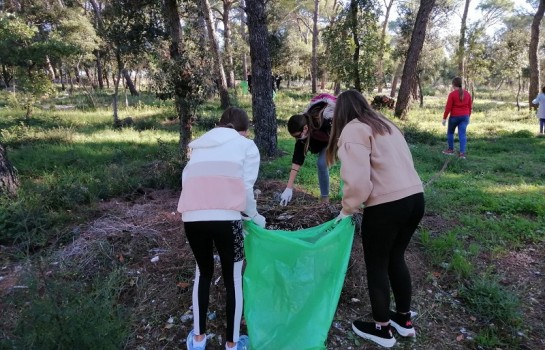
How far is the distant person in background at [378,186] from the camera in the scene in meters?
2.04

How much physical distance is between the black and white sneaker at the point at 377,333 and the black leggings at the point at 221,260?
875 mm

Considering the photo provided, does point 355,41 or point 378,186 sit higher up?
point 355,41

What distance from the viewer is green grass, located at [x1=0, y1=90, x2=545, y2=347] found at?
134 inches

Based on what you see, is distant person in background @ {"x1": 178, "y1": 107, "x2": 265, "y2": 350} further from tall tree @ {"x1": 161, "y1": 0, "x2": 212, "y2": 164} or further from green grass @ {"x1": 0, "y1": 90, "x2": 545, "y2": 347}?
tall tree @ {"x1": 161, "y1": 0, "x2": 212, "y2": 164}

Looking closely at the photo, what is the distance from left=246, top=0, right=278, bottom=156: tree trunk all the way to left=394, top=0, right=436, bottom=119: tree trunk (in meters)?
6.80

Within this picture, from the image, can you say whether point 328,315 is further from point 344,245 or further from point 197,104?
point 197,104

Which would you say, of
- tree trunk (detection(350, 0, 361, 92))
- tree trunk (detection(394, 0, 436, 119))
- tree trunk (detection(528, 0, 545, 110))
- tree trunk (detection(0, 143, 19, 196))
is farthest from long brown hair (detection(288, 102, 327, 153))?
tree trunk (detection(528, 0, 545, 110))

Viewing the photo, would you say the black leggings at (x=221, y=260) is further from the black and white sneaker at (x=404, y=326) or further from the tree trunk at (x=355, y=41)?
the tree trunk at (x=355, y=41)

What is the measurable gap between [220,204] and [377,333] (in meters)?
1.39

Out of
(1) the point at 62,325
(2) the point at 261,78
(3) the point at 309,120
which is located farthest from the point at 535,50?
(1) the point at 62,325

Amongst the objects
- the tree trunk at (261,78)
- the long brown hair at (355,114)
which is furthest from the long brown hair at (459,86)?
the long brown hair at (355,114)

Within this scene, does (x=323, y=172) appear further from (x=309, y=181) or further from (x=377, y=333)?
(x=377, y=333)

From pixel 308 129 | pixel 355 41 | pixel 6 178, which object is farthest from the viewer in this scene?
pixel 355 41

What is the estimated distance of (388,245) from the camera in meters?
2.19
